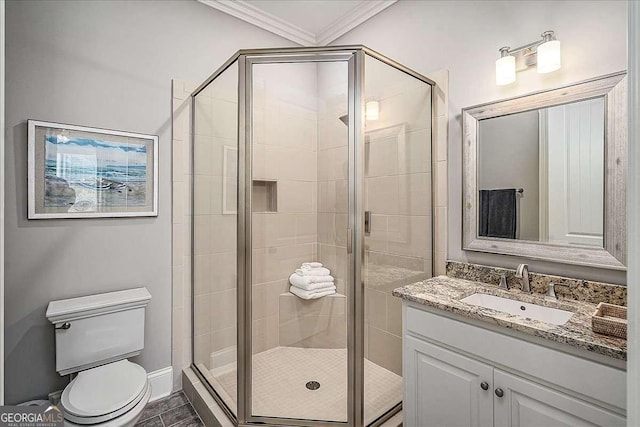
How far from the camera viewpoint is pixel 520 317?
128 centimetres

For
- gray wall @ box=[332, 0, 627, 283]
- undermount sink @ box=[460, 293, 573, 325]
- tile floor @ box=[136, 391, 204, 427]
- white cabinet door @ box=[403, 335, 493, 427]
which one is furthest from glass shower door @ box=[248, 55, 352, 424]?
gray wall @ box=[332, 0, 627, 283]

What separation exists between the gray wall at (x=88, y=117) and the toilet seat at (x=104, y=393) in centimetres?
41

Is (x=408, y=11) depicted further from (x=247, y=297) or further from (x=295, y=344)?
(x=295, y=344)

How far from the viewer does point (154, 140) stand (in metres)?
2.16

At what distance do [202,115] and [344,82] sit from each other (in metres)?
1.06

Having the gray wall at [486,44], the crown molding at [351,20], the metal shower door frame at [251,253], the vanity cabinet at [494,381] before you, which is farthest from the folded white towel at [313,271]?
the crown molding at [351,20]

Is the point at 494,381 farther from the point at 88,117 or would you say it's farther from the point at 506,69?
the point at 88,117

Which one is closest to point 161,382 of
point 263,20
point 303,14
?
point 263,20

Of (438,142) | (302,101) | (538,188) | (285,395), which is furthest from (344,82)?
(285,395)

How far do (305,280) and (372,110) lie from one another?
0.99 meters

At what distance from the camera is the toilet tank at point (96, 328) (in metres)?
1.74

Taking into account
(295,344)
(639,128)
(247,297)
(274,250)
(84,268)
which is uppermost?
(639,128)

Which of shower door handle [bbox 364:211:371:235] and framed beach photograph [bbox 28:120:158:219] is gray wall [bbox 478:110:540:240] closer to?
shower door handle [bbox 364:211:371:235]

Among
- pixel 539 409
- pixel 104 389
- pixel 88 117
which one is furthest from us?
pixel 88 117
